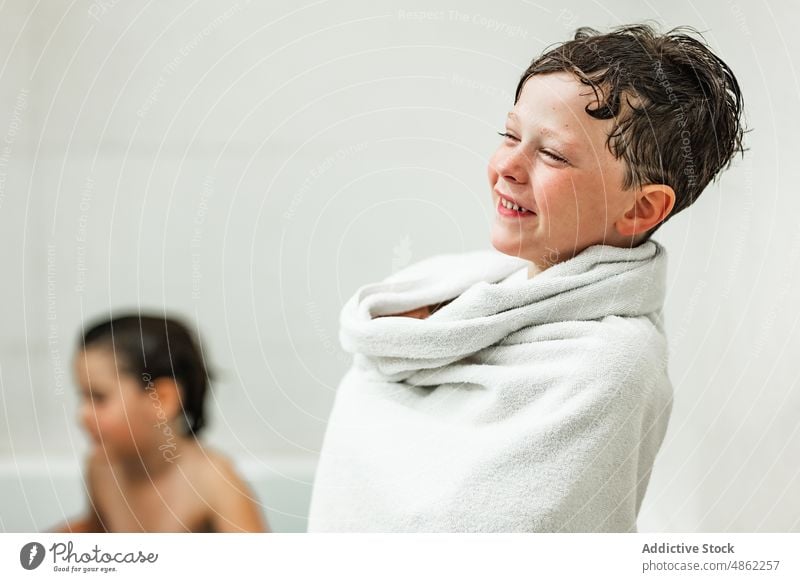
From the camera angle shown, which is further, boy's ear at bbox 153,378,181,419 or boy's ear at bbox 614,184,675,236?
boy's ear at bbox 153,378,181,419

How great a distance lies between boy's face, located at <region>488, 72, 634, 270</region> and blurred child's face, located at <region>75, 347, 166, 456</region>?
0.37 m

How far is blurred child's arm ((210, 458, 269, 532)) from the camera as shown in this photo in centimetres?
73

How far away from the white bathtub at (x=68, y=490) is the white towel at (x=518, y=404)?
13 centimetres

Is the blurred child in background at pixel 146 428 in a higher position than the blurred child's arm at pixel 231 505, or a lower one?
higher

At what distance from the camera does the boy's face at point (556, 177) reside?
56cm

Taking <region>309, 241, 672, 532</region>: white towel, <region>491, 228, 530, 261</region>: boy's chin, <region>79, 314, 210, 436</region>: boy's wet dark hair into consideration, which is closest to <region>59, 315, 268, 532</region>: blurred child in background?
<region>79, 314, 210, 436</region>: boy's wet dark hair

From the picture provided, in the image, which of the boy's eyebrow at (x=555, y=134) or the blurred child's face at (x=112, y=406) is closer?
the boy's eyebrow at (x=555, y=134)

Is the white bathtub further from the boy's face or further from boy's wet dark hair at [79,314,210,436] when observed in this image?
the boy's face
